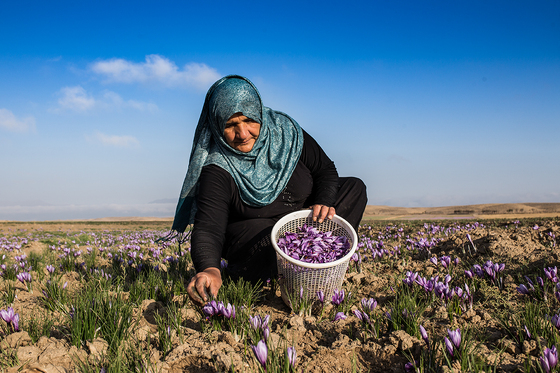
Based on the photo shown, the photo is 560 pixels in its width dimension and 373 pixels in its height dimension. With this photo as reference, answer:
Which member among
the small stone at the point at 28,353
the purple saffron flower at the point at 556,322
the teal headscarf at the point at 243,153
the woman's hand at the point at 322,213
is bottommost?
the small stone at the point at 28,353

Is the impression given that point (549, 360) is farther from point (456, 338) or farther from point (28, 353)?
point (28, 353)

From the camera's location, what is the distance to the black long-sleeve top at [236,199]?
3.17 m

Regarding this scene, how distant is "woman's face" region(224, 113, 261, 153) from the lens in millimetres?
3590

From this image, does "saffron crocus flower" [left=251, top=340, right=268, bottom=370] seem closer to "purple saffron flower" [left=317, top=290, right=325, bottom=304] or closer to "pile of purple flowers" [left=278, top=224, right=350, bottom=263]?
"purple saffron flower" [left=317, top=290, right=325, bottom=304]

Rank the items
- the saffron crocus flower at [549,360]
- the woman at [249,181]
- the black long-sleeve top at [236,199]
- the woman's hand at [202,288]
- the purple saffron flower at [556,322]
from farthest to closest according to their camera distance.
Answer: the woman at [249,181] < the black long-sleeve top at [236,199] < the woman's hand at [202,288] < the purple saffron flower at [556,322] < the saffron crocus flower at [549,360]

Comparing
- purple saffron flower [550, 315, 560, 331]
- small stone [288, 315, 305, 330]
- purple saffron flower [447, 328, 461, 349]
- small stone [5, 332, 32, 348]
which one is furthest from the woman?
purple saffron flower [550, 315, 560, 331]

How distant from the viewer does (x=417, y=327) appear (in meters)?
2.30

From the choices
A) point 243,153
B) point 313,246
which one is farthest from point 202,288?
point 243,153

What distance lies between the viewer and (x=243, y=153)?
148 inches

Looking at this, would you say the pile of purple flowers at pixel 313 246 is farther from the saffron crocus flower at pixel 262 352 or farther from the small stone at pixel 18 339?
the small stone at pixel 18 339

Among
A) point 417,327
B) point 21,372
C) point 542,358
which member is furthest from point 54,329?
point 542,358

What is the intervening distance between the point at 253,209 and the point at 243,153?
0.64 metres

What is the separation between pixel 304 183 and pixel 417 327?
2181 mm

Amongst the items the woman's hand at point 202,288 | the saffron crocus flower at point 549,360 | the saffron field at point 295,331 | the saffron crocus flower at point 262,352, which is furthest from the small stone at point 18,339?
the saffron crocus flower at point 549,360
